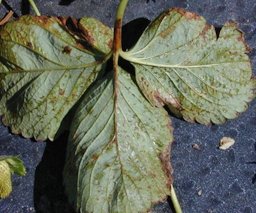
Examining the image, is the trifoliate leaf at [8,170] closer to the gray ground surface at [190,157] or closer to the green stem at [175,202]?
the gray ground surface at [190,157]

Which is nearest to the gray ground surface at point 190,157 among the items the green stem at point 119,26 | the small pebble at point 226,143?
the small pebble at point 226,143

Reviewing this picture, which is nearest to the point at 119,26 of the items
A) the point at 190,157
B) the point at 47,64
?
the point at 47,64

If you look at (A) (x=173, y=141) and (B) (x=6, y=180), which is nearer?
(B) (x=6, y=180)

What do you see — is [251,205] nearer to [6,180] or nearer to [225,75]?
[225,75]

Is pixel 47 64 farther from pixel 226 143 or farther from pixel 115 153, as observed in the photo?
pixel 226 143

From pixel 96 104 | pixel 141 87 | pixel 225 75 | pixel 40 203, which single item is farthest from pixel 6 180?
pixel 225 75

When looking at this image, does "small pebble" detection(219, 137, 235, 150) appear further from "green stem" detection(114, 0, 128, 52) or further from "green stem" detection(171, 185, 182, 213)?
"green stem" detection(114, 0, 128, 52)

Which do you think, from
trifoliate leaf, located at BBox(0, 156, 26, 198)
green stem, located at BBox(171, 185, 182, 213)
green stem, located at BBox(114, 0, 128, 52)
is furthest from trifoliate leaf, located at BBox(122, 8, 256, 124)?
trifoliate leaf, located at BBox(0, 156, 26, 198)
